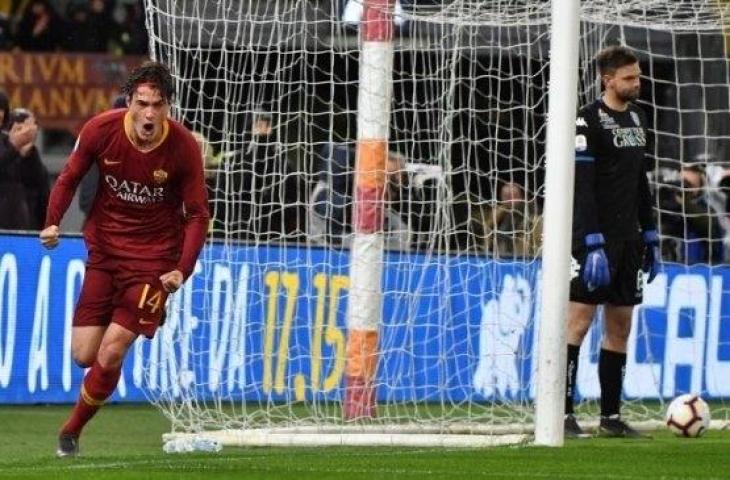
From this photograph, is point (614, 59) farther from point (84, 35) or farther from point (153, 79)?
point (84, 35)

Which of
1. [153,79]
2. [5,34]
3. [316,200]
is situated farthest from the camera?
[5,34]

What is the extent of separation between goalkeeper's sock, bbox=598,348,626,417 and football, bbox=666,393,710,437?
1.14ft

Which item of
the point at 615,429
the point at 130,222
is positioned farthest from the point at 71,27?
the point at 130,222

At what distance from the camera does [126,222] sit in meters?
9.70

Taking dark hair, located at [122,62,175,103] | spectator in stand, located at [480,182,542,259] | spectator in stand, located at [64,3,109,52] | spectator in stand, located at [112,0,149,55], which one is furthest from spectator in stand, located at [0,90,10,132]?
spectator in stand, located at [112,0,149,55]

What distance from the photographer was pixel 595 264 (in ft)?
36.5

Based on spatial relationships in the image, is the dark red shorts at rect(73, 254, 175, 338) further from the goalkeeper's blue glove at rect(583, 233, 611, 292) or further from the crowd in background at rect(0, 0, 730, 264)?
the goalkeeper's blue glove at rect(583, 233, 611, 292)

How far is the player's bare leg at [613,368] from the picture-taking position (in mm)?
11578

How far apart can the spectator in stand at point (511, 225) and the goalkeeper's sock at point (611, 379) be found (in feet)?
4.75

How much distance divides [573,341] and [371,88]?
1.95m

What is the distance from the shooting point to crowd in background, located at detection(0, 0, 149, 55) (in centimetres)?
1916

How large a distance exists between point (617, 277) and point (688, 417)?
2.96ft

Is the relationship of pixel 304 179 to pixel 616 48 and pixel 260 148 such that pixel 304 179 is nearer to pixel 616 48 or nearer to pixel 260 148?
pixel 260 148

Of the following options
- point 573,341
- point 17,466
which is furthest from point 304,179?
point 17,466
